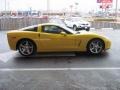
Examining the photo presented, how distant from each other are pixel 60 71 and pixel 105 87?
2.10m

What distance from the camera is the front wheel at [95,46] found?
36.0ft

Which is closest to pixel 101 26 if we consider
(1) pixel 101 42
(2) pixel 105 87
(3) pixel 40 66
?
(1) pixel 101 42

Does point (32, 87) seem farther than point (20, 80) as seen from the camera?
No

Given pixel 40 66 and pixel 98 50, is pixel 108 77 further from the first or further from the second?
pixel 98 50

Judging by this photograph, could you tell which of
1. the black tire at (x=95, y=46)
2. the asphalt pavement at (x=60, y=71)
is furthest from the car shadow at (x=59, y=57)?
the black tire at (x=95, y=46)

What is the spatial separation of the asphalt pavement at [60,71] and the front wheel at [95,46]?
0.91 feet

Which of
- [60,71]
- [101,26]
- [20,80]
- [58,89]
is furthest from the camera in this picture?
[101,26]

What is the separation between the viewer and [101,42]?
1107 cm

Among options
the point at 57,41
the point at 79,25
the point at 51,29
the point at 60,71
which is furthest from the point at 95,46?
the point at 79,25

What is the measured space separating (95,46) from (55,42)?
5.14ft

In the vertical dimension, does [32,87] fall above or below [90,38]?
below

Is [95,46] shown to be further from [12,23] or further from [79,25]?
[79,25]

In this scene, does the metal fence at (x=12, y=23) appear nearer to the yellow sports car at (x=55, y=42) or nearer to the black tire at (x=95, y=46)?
the yellow sports car at (x=55, y=42)

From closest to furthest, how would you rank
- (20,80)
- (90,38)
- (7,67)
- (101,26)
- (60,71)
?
(20,80) < (60,71) < (7,67) < (90,38) < (101,26)
